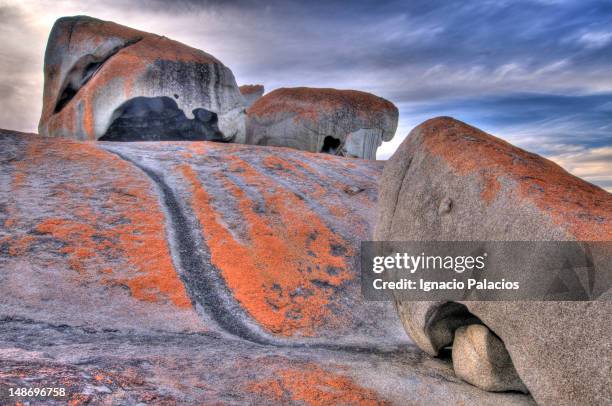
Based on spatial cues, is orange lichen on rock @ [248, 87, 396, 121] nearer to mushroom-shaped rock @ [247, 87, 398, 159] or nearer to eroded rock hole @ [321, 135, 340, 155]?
mushroom-shaped rock @ [247, 87, 398, 159]

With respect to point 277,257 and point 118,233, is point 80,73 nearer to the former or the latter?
point 118,233

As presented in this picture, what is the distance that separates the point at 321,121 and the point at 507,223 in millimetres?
13741

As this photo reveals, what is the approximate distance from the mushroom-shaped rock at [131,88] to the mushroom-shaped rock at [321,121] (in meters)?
2.74

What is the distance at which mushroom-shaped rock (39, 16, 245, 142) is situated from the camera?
12.5m

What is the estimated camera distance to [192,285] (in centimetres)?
530

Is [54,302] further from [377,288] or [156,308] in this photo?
[377,288]

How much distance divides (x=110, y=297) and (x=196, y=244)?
1.33 metres

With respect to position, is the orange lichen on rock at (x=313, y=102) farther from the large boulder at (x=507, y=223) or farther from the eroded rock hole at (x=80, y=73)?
the large boulder at (x=507, y=223)

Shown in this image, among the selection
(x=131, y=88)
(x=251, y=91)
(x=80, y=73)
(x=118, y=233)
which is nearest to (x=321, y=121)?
(x=131, y=88)

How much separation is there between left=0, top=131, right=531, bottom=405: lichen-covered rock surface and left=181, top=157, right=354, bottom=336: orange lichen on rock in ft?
0.07

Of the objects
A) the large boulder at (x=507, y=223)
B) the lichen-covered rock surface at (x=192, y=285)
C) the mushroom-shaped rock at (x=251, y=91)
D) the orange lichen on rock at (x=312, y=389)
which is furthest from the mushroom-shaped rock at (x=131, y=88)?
the mushroom-shaped rock at (x=251, y=91)

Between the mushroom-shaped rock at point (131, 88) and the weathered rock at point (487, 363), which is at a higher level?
the mushroom-shaped rock at point (131, 88)

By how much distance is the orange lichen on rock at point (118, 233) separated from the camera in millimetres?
5129

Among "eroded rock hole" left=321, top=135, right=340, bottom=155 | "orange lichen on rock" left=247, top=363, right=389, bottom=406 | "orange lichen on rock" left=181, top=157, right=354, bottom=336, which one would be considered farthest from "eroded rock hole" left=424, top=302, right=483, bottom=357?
"eroded rock hole" left=321, top=135, right=340, bottom=155
